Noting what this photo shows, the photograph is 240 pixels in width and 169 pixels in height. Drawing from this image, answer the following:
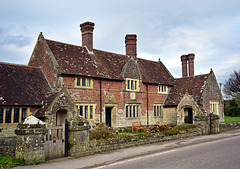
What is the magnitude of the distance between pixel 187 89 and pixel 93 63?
13407 mm

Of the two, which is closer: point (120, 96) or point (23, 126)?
point (23, 126)

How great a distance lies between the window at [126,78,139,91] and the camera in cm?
2668

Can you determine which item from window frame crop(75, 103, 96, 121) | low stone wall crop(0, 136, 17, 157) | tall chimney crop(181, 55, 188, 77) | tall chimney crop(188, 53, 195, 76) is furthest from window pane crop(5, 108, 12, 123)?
tall chimney crop(181, 55, 188, 77)

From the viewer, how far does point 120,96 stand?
25.6m

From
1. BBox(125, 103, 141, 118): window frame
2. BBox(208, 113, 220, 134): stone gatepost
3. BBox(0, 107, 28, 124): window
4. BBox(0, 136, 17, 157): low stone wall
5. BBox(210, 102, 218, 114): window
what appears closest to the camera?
BBox(0, 136, 17, 157): low stone wall

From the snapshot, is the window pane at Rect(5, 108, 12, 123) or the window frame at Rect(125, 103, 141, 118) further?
the window frame at Rect(125, 103, 141, 118)

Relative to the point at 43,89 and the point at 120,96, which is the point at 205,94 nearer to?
the point at 120,96

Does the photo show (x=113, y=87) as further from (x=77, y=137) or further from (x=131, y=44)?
(x=77, y=137)

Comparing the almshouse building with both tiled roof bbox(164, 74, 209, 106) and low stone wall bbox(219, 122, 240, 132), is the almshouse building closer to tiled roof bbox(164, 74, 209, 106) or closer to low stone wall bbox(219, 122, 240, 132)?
tiled roof bbox(164, 74, 209, 106)

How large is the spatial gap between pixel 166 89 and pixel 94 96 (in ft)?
41.7

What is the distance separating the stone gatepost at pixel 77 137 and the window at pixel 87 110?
33.7 ft

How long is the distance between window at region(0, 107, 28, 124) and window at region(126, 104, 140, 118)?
38.2 feet

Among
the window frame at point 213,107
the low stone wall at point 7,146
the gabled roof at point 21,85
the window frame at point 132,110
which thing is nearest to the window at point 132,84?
the window frame at point 132,110

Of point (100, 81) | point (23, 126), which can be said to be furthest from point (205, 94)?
point (23, 126)
